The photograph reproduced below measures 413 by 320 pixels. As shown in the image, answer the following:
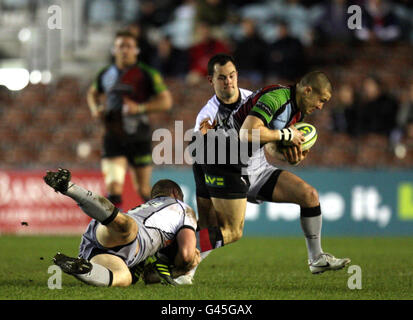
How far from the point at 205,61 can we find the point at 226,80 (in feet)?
25.9

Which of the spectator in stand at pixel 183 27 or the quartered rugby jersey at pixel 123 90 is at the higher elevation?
the spectator in stand at pixel 183 27

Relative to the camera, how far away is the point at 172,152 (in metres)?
14.1

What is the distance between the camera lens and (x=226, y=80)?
24.4ft

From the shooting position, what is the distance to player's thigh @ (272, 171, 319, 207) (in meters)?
7.32

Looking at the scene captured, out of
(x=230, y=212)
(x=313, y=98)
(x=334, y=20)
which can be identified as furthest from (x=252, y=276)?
(x=334, y=20)

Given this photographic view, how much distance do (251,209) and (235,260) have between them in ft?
14.0

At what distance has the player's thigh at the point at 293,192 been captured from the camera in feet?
24.0

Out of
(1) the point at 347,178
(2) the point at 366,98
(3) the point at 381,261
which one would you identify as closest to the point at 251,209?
(1) the point at 347,178

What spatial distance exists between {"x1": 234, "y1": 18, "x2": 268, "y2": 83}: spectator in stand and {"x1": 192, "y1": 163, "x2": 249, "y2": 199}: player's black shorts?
7869 millimetres

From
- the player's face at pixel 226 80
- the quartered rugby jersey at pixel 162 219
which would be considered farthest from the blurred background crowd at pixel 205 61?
the quartered rugby jersey at pixel 162 219

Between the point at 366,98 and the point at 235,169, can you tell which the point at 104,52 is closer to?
the point at 366,98

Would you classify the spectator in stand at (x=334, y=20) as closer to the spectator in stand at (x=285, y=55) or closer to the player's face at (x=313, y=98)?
the spectator in stand at (x=285, y=55)

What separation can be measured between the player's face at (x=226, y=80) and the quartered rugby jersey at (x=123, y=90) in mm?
3000

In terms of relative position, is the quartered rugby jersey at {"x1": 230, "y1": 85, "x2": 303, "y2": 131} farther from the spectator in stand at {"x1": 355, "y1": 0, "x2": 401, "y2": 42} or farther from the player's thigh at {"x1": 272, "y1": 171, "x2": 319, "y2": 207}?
the spectator in stand at {"x1": 355, "y1": 0, "x2": 401, "y2": 42}
